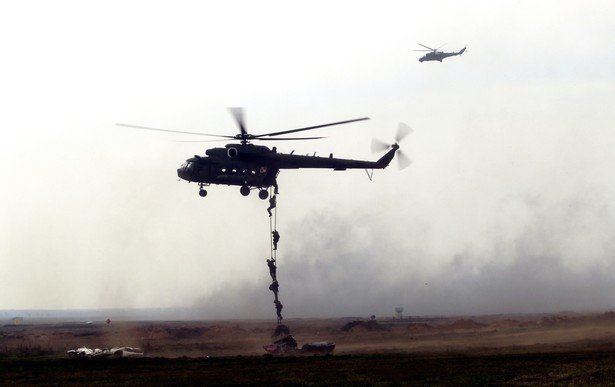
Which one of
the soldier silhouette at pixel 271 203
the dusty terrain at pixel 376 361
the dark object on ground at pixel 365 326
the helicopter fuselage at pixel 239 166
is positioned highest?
the helicopter fuselage at pixel 239 166

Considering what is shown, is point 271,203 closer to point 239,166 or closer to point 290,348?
point 239,166

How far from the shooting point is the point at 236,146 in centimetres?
5203

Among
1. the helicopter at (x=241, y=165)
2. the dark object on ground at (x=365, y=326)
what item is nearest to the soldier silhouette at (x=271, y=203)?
the helicopter at (x=241, y=165)

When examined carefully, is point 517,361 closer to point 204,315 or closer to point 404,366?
point 404,366

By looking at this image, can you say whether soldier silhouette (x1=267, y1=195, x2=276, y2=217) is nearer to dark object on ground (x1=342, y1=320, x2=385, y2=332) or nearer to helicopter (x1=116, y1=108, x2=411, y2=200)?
helicopter (x1=116, y1=108, x2=411, y2=200)

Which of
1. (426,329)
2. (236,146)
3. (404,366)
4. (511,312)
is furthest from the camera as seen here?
(511,312)

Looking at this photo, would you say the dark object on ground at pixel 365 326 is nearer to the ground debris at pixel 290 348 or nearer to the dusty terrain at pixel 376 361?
the dusty terrain at pixel 376 361

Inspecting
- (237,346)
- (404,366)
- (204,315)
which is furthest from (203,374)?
(204,315)

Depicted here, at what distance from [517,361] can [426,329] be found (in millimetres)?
49121

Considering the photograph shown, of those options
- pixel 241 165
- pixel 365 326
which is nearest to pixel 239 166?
pixel 241 165

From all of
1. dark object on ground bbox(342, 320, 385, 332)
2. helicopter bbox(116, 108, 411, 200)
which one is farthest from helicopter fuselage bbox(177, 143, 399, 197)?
dark object on ground bbox(342, 320, 385, 332)

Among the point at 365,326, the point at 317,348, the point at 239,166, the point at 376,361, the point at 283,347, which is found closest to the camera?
the point at 376,361

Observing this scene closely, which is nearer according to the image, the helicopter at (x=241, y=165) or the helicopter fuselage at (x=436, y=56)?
the helicopter at (x=241, y=165)

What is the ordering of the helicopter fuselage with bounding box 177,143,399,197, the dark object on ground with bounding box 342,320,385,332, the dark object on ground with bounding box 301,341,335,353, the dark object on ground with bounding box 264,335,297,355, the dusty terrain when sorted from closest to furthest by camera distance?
the dusty terrain < the helicopter fuselage with bounding box 177,143,399,197 < the dark object on ground with bounding box 264,335,297,355 < the dark object on ground with bounding box 301,341,335,353 < the dark object on ground with bounding box 342,320,385,332
